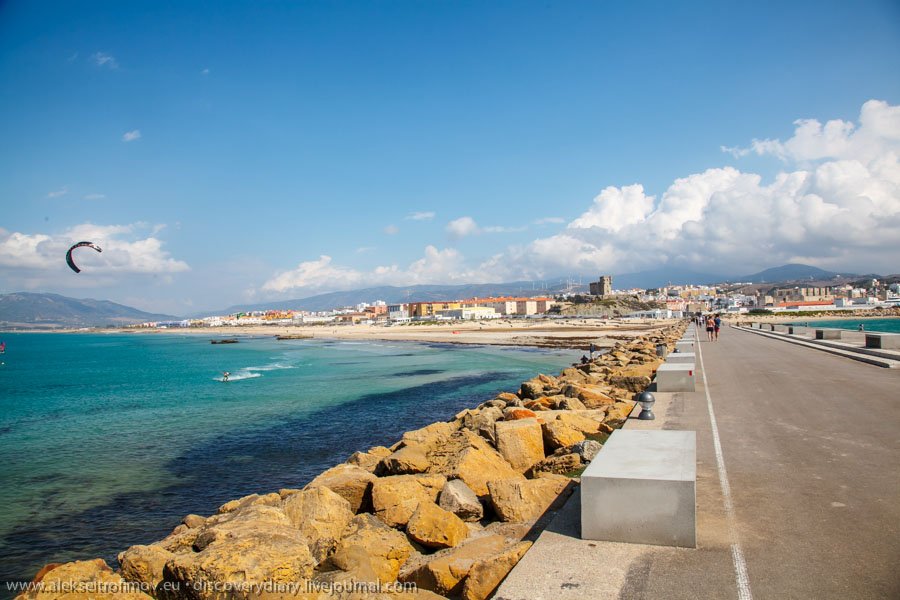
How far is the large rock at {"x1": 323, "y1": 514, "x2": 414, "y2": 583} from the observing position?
5.30 metres

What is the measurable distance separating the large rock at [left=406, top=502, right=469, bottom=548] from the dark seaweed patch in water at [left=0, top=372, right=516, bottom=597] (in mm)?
5965

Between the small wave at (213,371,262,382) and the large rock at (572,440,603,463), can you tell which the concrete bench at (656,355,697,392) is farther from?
the small wave at (213,371,262,382)

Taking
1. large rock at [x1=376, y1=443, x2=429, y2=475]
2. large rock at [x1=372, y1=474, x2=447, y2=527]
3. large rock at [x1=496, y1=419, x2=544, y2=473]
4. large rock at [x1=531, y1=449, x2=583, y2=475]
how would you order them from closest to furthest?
large rock at [x1=372, y1=474, x2=447, y2=527], large rock at [x1=376, y1=443, x2=429, y2=475], large rock at [x1=531, y1=449, x2=583, y2=475], large rock at [x1=496, y1=419, x2=544, y2=473]

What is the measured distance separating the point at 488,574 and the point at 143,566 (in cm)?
360

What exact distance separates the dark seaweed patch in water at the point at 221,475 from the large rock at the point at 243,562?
18.4ft

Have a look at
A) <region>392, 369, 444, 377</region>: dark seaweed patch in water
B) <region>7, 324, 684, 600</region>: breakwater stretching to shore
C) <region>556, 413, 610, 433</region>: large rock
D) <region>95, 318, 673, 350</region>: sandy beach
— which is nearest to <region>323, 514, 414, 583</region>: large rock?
<region>7, 324, 684, 600</region>: breakwater stretching to shore

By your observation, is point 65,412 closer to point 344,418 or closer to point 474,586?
point 344,418

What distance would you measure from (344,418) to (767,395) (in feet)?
45.2

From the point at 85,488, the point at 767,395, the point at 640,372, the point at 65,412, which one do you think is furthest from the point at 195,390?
the point at 767,395

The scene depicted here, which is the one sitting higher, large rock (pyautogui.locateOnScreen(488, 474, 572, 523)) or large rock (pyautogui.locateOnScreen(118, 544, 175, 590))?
large rock (pyautogui.locateOnScreen(488, 474, 572, 523))

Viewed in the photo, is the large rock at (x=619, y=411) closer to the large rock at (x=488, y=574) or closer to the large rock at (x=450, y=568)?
the large rock at (x=450, y=568)

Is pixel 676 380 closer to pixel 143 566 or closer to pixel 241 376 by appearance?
pixel 143 566

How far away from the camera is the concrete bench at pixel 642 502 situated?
496 cm

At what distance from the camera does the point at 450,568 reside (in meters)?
5.17
